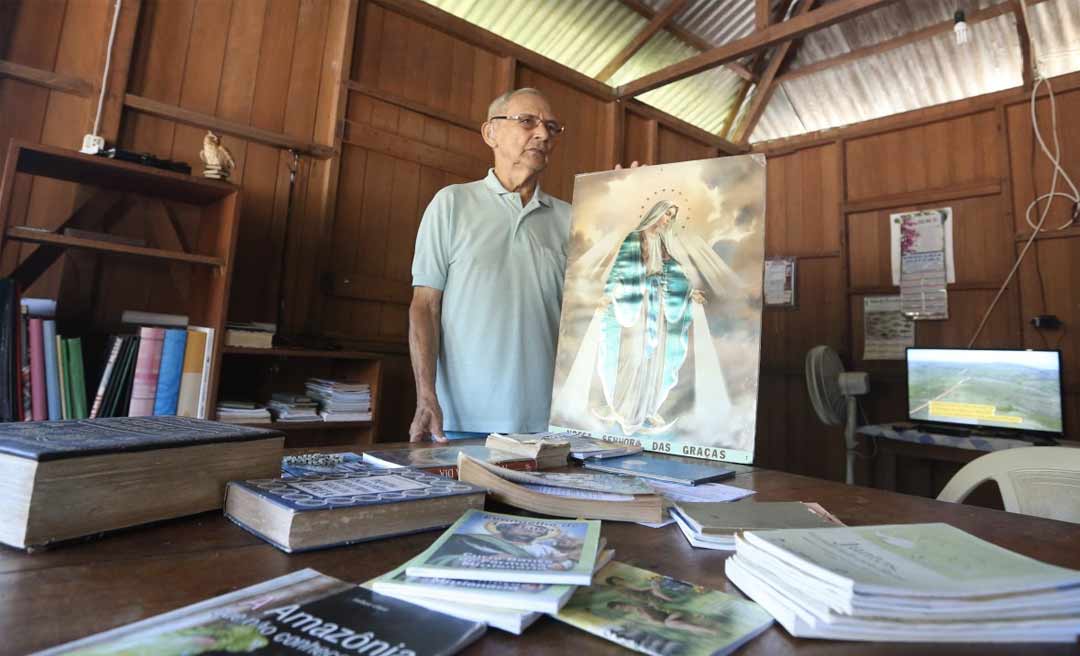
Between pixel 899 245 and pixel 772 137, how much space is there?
160cm

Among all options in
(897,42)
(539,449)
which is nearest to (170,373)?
(539,449)

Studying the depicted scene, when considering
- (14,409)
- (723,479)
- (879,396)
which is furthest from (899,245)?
(14,409)

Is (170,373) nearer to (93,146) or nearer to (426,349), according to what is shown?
(93,146)

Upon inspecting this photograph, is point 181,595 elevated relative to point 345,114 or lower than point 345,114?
lower

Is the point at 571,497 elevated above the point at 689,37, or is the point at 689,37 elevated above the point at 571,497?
the point at 689,37

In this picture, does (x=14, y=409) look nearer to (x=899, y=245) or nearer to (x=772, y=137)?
(x=899, y=245)

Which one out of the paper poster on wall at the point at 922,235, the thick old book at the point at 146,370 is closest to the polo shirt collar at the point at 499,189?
the thick old book at the point at 146,370

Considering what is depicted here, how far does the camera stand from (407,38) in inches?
121

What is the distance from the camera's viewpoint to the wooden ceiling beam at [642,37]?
153 inches

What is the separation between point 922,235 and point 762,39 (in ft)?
6.60

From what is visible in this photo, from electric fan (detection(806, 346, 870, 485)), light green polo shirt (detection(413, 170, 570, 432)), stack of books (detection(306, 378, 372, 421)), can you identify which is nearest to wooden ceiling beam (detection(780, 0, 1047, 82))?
electric fan (detection(806, 346, 870, 485))

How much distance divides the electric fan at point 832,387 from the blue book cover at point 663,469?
2.75 metres

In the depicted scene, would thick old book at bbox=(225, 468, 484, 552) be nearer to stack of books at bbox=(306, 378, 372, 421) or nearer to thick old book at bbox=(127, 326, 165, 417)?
thick old book at bbox=(127, 326, 165, 417)

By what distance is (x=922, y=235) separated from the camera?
4.11 m
